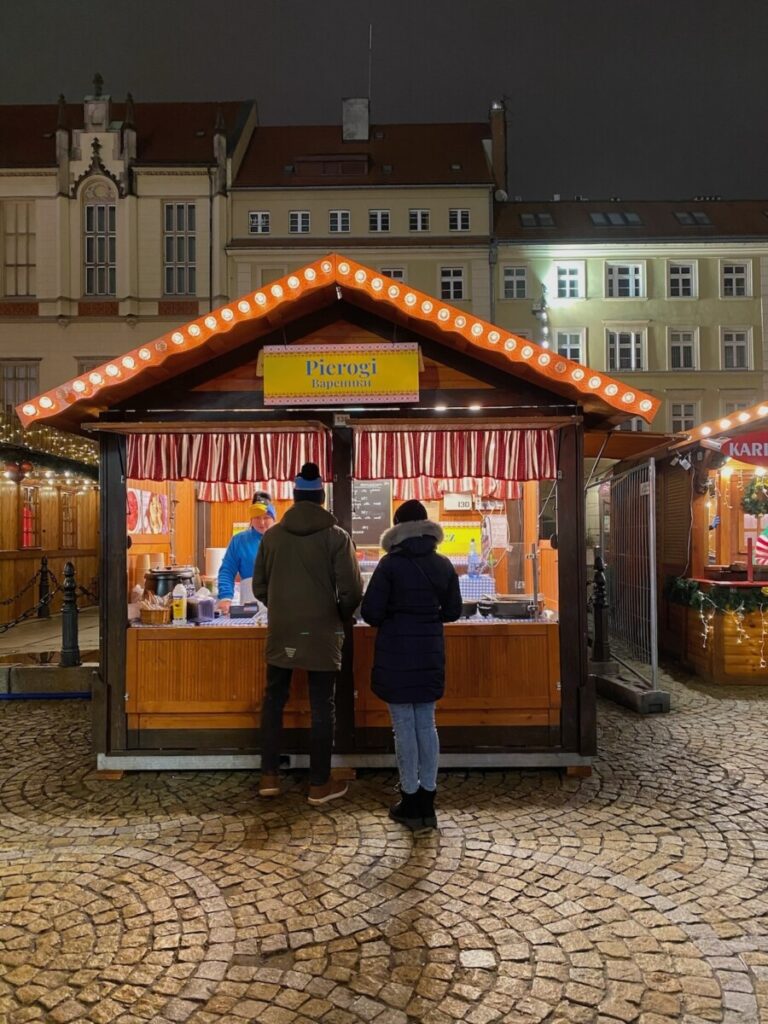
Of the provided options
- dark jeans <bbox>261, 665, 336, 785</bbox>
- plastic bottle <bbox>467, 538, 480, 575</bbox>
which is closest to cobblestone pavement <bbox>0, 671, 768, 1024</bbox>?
dark jeans <bbox>261, 665, 336, 785</bbox>

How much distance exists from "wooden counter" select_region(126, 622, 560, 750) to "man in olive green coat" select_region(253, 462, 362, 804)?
21.8 inches

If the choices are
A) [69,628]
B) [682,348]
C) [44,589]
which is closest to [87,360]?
[44,589]

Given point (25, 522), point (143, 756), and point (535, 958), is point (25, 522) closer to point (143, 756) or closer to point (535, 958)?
point (143, 756)

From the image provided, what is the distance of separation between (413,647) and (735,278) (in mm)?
32371

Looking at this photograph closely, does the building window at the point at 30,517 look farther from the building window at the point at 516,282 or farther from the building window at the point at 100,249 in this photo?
the building window at the point at 516,282

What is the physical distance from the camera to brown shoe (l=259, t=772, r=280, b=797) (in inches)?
202

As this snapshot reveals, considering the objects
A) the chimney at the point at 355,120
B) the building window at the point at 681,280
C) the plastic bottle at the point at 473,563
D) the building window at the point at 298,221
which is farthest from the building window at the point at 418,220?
the plastic bottle at the point at 473,563

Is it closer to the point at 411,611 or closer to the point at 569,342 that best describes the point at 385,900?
the point at 411,611

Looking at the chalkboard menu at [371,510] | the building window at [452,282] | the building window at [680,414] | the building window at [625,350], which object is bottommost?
the chalkboard menu at [371,510]

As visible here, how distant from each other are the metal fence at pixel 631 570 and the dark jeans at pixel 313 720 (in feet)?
14.8

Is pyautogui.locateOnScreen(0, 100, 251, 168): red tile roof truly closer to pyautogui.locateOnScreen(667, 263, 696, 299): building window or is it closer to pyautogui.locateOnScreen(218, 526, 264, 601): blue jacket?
pyautogui.locateOnScreen(667, 263, 696, 299): building window

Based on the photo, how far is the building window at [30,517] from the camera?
14.9 meters

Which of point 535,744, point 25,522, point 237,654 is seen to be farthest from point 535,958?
point 25,522

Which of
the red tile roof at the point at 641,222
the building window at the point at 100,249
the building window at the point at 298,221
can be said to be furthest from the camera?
the red tile roof at the point at 641,222
